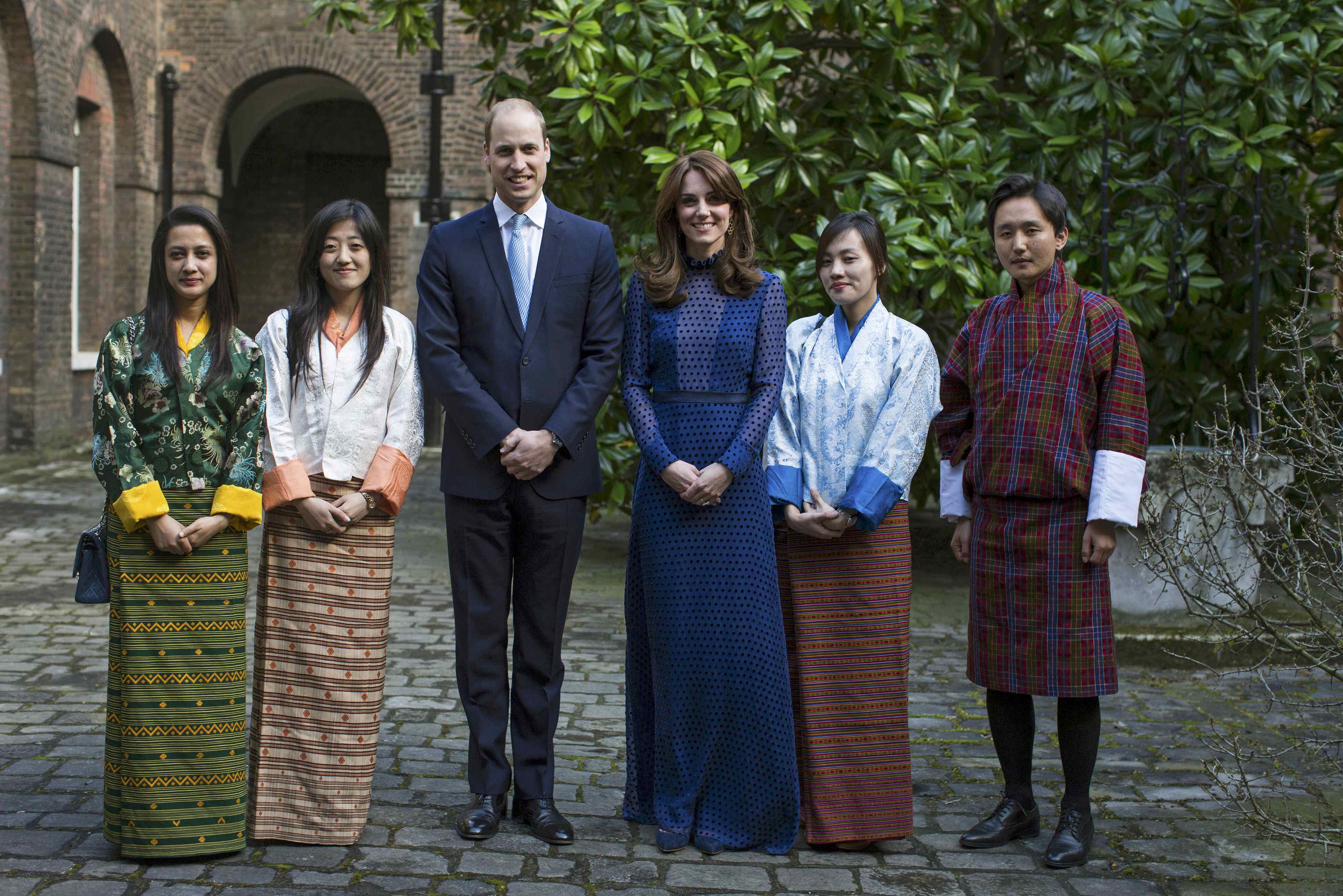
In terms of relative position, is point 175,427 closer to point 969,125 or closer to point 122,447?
point 122,447

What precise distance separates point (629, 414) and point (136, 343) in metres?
1.40

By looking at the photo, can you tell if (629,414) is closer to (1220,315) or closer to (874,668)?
(874,668)

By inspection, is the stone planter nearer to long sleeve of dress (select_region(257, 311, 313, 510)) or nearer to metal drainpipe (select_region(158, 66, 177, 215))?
long sleeve of dress (select_region(257, 311, 313, 510))

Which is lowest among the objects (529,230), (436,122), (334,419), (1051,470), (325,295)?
(1051,470)

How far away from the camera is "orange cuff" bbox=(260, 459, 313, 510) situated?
12.4 ft

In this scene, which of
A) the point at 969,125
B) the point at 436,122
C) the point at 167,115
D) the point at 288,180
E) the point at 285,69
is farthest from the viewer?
the point at 288,180

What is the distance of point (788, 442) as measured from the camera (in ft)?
13.0

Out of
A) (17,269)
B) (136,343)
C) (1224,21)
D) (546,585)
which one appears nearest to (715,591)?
(546,585)

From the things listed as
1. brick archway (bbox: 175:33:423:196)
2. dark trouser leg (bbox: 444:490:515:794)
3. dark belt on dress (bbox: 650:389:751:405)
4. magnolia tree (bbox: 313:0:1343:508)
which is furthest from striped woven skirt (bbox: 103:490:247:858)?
brick archway (bbox: 175:33:423:196)

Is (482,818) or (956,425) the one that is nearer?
(482,818)

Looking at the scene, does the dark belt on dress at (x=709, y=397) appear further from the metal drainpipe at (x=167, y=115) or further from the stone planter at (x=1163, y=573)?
the metal drainpipe at (x=167, y=115)

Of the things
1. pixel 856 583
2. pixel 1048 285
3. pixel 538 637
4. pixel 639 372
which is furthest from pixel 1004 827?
pixel 639 372

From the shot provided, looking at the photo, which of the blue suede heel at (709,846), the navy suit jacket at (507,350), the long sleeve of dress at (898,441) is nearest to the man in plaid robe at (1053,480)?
the long sleeve of dress at (898,441)

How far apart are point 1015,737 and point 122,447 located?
8.80 feet
